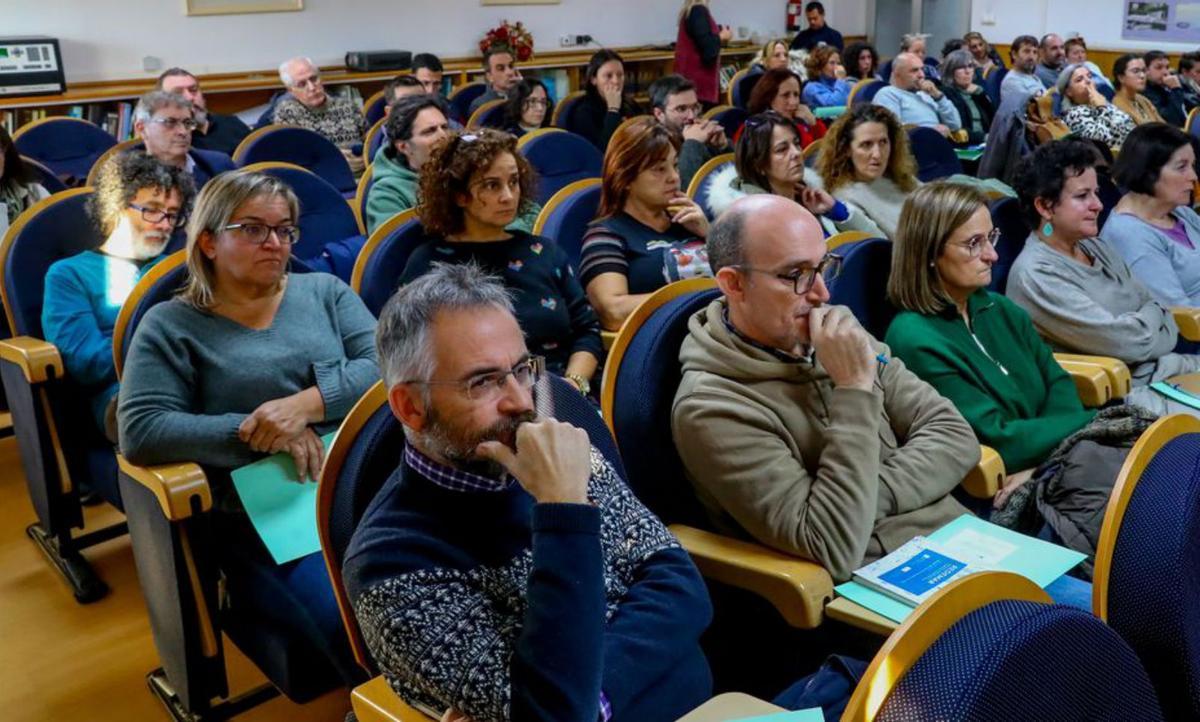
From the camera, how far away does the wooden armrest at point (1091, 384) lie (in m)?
2.61

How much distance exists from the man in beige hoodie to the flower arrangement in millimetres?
7053

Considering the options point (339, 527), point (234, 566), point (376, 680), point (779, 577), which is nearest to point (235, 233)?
point (234, 566)

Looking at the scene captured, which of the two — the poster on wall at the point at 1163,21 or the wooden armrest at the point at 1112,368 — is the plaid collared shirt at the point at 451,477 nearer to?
the wooden armrest at the point at 1112,368

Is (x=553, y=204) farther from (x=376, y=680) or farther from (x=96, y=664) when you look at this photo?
(x=376, y=680)

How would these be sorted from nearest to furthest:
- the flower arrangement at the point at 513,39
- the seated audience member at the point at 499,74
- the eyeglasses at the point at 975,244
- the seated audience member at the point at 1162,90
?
the eyeglasses at the point at 975,244 < the seated audience member at the point at 499,74 < the seated audience member at the point at 1162,90 < the flower arrangement at the point at 513,39

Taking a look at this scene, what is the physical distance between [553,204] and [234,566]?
65.6 inches

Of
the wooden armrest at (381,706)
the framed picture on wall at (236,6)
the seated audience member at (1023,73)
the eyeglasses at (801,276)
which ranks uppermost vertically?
the framed picture on wall at (236,6)

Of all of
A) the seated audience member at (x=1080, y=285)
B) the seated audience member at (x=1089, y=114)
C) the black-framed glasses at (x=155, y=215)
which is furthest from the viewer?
the seated audience member at (x=1089, y=114)

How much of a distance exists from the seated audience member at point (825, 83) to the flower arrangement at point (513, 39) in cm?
231

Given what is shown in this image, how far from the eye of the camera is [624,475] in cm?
169

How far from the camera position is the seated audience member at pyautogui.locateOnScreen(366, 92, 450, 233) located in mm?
3664

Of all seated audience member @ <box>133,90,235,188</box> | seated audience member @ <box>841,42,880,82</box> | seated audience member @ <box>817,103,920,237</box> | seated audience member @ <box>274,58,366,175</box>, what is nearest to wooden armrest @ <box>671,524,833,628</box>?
seated audience member @ <box>817,103,920,237</box>

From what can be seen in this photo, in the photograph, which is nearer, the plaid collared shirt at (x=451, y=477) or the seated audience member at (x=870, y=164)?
the plaid collared shirt at (x=451, y=477)

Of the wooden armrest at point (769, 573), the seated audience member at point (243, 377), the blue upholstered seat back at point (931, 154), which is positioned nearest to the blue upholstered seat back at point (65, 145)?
the seated audience member at point (243, 377)
